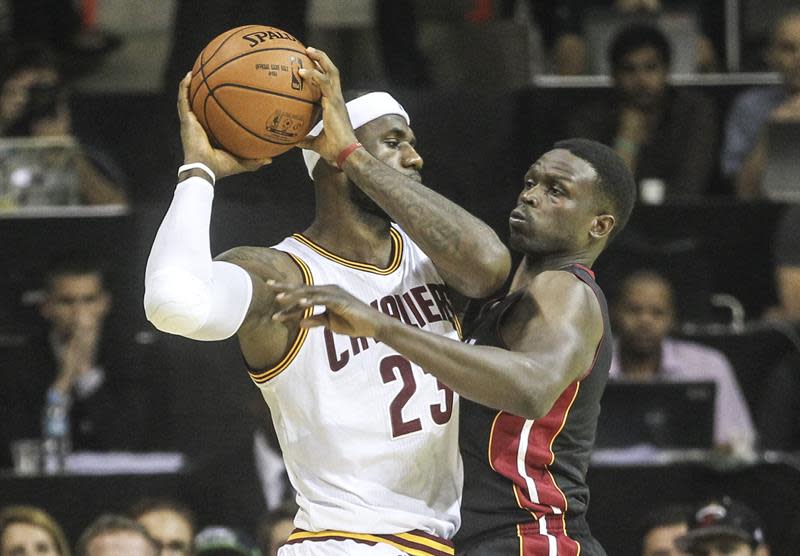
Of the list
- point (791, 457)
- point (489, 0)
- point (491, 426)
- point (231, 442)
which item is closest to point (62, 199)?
point (231, 442)

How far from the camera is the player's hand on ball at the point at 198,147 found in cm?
420

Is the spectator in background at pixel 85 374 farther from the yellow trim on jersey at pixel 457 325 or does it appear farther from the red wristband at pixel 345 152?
the red wristband at pixel 345 152

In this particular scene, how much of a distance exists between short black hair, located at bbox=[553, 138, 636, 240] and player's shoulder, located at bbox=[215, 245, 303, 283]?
911mm

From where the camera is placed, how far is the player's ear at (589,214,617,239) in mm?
4480

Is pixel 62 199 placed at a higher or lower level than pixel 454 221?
lower

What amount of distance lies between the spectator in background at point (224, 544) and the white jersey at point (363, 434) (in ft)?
7.30

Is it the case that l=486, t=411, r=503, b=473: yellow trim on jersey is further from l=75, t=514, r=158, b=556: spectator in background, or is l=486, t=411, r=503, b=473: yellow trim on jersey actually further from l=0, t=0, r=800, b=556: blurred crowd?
l=75, t=514, r=158, b=556: spectator in background

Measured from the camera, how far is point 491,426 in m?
4.35

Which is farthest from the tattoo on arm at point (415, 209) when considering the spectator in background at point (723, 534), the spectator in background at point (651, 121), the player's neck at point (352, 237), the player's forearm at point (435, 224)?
the spectator in background at point (651, 121)

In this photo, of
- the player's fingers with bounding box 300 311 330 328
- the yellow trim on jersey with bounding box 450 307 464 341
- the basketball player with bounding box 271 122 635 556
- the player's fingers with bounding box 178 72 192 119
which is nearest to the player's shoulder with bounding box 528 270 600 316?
the basketball player with bounding box 271 122 635 556

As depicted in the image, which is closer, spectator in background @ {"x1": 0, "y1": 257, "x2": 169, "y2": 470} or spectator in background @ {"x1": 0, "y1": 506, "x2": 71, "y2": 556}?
spectator in background @ {"x1": 0, "y1": 506, "x2": 71, "y2": 556}

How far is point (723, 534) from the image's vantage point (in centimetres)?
616

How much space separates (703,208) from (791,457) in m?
1.74

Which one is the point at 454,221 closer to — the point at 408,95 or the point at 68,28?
the point at 408,95
